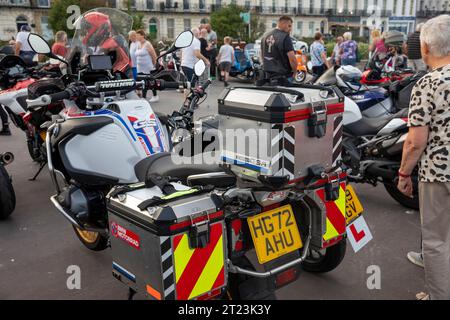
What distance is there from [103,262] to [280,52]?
5.18 m

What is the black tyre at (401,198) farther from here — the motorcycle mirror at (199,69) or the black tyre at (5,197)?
the black tyre at (5,197)

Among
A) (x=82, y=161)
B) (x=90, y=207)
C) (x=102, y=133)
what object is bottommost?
(x=90, y=207)

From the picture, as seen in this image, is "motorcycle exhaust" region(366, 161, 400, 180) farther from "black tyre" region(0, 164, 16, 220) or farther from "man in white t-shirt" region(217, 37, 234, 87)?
"man in white t-shirt" region(217, 37, 234, 87)

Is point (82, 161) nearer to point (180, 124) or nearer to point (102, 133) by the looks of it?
point (102, 133)

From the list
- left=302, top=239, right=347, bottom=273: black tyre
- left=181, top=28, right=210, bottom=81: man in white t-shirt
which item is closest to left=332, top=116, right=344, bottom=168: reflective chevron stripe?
left=302, top=239, right=347, bottom=273: black tyre

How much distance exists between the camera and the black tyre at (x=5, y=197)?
→ 434cm

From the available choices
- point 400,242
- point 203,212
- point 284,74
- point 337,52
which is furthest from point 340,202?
point 337,52

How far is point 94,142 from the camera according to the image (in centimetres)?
311

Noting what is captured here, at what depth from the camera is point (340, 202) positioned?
2680 millimetres

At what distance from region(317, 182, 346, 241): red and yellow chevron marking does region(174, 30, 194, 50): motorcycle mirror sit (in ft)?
5.58

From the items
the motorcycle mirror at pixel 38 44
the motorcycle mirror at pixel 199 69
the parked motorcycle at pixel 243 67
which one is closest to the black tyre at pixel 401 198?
the motorcycle mirror at pixel 199 69

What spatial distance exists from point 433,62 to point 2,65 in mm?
4713

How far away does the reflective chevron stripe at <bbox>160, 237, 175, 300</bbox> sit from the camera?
204 cm

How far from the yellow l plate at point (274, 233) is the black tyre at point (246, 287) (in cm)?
13
